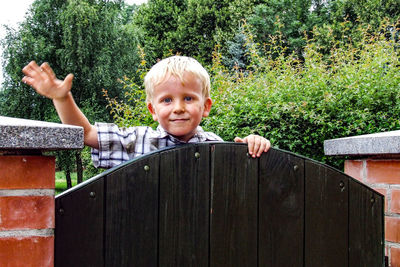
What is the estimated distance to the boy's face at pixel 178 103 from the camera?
1.50 meters

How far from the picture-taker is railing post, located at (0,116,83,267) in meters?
1.05

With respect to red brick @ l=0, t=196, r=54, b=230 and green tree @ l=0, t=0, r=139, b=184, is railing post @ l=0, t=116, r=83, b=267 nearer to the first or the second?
red brick @ l=0, t=196, r=54, b=230

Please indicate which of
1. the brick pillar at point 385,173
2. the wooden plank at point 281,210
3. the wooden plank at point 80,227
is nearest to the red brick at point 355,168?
the brick pillar at point 385,173

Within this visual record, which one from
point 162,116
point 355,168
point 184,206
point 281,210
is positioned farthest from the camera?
point 355,168

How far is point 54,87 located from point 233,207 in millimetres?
734

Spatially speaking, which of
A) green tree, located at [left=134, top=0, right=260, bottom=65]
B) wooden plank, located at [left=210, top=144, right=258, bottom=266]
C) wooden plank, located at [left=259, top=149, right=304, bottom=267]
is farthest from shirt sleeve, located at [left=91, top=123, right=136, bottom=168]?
green tree, located at [left=134, top=0, right=260, bottom=65]

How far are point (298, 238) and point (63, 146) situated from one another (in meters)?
0.89

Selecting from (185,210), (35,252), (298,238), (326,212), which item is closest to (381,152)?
(326,212)

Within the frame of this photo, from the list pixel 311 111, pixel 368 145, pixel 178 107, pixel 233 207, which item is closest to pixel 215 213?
pixel 233 207

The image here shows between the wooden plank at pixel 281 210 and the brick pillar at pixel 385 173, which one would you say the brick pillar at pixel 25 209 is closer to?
the wooden plank at pixel 281 210

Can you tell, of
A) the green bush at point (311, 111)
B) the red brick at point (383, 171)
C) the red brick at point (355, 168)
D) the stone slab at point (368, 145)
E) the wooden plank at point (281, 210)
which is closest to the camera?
the wooden plank at point (281, 210)

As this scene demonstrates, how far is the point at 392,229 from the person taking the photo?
176cm

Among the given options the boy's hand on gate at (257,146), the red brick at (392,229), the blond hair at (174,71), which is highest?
the blond hair at (174,71)

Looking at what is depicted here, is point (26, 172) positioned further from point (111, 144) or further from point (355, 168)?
point (355, 168)
